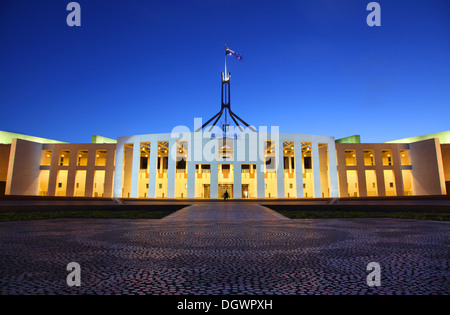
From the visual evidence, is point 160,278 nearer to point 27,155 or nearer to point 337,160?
point 337,160

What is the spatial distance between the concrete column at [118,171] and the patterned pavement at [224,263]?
3290 cm

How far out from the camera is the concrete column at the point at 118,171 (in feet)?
124

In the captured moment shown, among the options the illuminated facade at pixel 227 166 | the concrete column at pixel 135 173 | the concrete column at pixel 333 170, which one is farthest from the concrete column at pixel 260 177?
the concrete column at pixel 135 173

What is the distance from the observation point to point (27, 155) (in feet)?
125

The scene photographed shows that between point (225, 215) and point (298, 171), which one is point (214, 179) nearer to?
point (298, 171)

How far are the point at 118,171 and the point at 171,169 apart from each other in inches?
340

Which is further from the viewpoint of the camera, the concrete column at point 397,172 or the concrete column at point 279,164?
the concrete column at point 397,172

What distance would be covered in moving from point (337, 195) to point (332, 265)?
36298 millimetres

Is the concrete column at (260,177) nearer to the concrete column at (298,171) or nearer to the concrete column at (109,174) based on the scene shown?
the concrete column at (298,171)

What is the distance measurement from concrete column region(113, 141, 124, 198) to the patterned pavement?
108 ft

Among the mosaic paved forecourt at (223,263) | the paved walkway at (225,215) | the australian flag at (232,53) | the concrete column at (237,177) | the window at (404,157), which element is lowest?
the mosaic paved forecourt at (223,263)

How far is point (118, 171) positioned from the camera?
3844cm

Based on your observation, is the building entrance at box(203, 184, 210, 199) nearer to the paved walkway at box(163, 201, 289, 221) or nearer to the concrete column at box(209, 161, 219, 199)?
the concrete column at box(209, 161, 219, 199)
